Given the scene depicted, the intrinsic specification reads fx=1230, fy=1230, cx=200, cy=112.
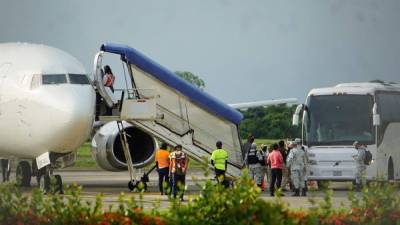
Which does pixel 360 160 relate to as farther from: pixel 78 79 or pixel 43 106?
pixel 43 106

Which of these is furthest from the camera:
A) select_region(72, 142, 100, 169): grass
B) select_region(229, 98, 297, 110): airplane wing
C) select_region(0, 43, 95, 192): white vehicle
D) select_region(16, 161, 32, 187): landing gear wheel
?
select_region(72, 142, 100, 169): grass

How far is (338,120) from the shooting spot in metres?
41.4

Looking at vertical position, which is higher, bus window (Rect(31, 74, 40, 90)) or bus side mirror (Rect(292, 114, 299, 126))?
bus window (Rect(31, 74, 40, 90))

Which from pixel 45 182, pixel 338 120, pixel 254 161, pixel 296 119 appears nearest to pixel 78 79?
pixel 45 182

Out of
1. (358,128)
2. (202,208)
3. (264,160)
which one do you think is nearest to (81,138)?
(264,160)

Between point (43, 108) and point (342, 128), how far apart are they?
1159cm

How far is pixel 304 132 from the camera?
41.6 m

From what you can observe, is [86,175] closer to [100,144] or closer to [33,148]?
[100,144]

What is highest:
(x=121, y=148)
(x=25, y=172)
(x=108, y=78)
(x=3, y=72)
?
(x=3, y=72)

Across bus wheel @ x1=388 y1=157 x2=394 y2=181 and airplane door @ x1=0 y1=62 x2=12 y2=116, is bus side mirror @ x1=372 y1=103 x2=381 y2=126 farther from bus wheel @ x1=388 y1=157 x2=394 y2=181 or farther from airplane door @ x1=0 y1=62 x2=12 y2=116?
airplane door @ x1=0 y1=62 x2=12 y2=116

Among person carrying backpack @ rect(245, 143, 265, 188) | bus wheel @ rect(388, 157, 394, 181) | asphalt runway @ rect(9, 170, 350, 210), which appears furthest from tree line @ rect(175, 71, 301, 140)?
person carrying backpack @ rect(245, 143, 265, 188)

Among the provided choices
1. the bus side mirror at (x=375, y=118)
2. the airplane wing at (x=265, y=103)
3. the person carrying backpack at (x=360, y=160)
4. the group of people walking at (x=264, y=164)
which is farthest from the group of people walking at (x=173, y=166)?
the airplane wing at (x=265, y=103)

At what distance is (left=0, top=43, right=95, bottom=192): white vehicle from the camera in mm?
34250

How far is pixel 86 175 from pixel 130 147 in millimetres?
14154
